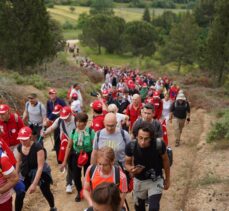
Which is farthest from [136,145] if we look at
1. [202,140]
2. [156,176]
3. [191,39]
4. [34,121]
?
[191,39]

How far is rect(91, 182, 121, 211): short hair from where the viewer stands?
2.80m

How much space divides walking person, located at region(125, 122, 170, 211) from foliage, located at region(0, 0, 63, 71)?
62.8ft

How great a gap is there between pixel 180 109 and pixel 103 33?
54.0m

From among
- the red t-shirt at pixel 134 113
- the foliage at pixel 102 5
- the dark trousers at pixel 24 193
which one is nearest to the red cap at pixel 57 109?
the red t-shirt at pixel 134 113

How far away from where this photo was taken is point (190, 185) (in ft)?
27.2

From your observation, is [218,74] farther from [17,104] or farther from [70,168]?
[70,168]

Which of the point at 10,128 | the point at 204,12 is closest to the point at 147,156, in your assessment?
the point at 10,128

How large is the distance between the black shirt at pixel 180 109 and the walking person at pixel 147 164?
6.17 m

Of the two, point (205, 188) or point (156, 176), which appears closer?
point (156, 176)

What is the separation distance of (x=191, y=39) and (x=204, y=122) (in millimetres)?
30581

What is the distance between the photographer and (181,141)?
12.5 metres

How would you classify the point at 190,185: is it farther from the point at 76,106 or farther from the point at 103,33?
the point at 103,33

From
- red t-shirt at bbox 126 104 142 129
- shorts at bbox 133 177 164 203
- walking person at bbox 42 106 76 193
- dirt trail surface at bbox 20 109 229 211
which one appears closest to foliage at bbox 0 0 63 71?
dirt trail surface at bbox 20 109 229 211

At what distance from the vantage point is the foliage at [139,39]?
204 feet
